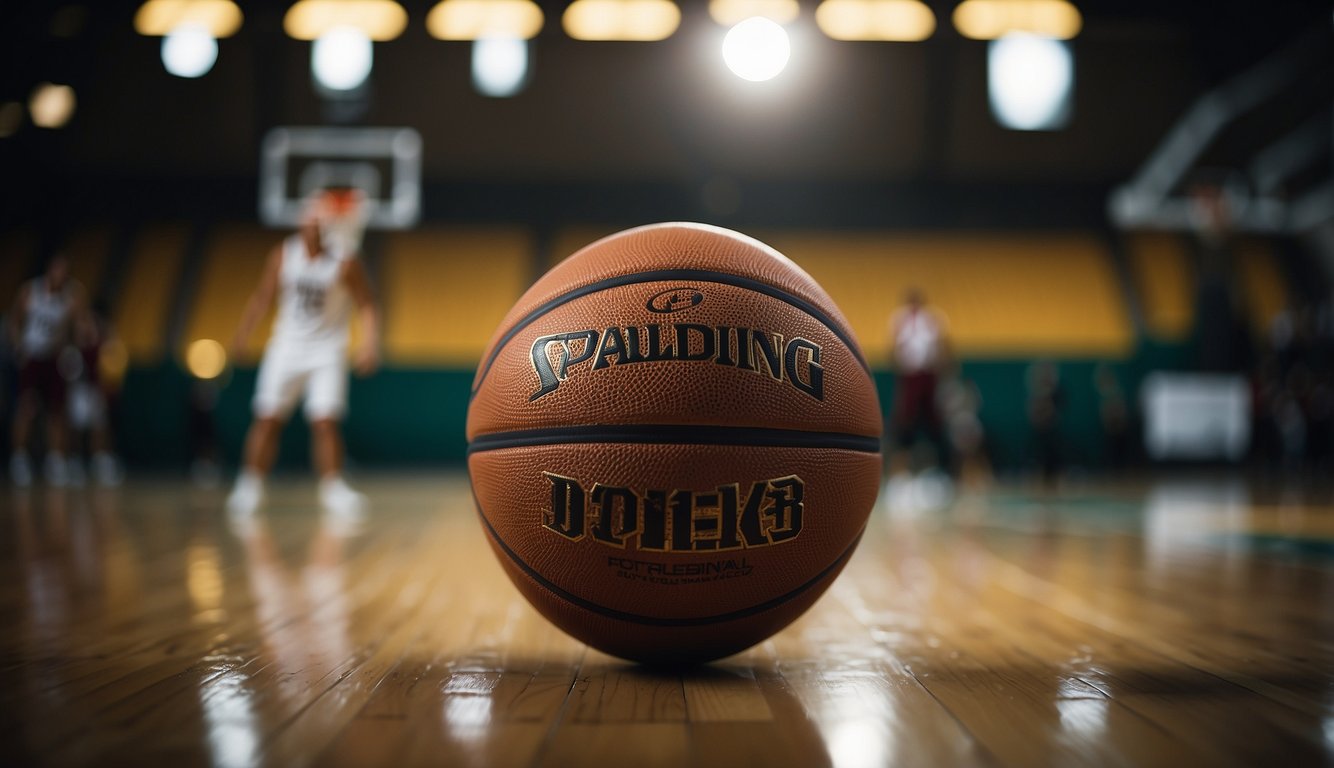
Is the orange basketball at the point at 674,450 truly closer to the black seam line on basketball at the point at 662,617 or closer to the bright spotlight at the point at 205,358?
the black seam line on basketball at the point at 662,617

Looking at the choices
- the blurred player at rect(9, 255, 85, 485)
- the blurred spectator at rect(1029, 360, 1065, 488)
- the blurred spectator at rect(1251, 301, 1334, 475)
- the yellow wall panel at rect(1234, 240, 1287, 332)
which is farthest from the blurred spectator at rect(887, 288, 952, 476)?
the yellow wall panel at rect(1234, 240, 1287, 332)

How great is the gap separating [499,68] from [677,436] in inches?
443

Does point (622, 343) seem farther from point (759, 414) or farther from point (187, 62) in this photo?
point (187, 62)

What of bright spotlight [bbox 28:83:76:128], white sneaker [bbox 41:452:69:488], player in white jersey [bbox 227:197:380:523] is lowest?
white sneaker [bbox 41:452:69:488]

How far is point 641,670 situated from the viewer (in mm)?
1658

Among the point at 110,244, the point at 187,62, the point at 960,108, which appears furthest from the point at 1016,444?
the point at 110,244

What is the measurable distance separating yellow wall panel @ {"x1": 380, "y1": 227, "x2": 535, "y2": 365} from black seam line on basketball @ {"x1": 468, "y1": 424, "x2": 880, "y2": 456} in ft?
33.3

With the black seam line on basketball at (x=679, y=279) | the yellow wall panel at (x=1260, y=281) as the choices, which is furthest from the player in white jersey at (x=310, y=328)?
the yellow wall panel at (x=1260, y=281)

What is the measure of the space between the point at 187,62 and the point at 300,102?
1297 mm

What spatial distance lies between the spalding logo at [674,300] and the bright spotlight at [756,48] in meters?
7.89

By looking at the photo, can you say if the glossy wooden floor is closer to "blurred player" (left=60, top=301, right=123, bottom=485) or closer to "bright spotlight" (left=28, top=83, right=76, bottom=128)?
"blurred player" (left=60, top=301, right=123, bottom=485)

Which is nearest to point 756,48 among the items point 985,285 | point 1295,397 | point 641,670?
point 985,285

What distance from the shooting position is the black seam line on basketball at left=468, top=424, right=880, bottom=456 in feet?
4.78

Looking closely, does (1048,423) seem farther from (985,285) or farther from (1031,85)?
(1031,85)
